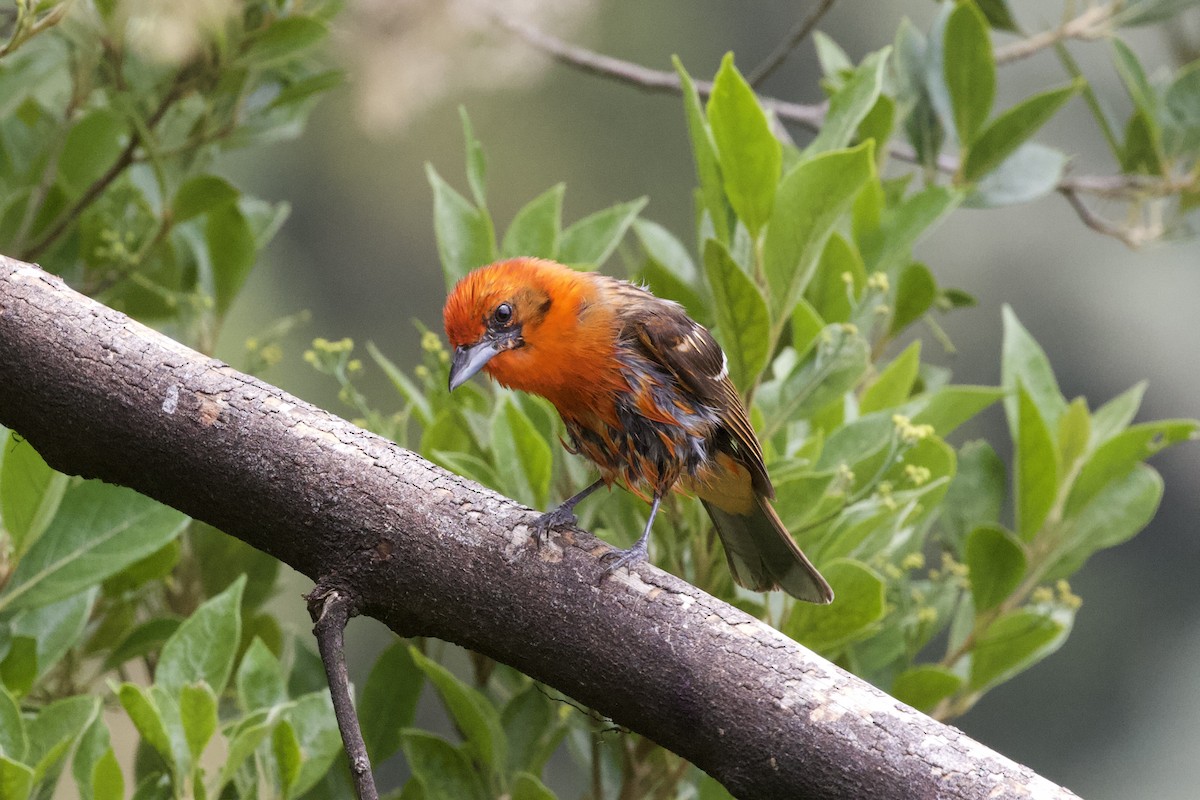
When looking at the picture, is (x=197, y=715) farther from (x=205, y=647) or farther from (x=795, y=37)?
(x=795, y=37)

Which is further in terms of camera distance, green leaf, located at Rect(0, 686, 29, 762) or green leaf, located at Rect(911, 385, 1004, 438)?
green leaf, located at Rect(911, 385, 1004, 438)

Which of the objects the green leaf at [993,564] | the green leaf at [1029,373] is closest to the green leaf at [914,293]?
the green leaf at [1029,373]

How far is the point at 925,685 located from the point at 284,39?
1.23 metres

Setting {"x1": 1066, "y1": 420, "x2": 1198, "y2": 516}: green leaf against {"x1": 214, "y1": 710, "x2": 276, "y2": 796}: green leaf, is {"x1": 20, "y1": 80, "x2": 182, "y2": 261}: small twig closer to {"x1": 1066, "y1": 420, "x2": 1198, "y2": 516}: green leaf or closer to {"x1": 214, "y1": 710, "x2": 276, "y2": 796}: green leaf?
{"x1": 214, "y1": 710, "x2": 276, "y2": 796}: green leaf

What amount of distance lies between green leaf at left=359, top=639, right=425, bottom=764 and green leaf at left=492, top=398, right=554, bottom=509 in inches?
10.6

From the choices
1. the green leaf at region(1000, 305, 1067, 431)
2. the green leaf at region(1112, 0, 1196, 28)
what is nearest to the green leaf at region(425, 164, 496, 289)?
the green leaf at region(1000, 305, 1067, 431)

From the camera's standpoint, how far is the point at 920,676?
4.55ft

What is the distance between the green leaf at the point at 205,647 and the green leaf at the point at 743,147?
2.28ft

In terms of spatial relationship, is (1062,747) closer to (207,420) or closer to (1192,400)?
(1192,400)

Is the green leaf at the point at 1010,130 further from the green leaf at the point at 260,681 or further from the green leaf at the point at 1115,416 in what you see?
the green leaf at the point at 260,681

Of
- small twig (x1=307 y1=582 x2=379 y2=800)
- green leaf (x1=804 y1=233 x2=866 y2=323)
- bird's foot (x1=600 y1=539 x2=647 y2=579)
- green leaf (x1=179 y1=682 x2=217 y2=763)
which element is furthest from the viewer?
green leaf (x1=804 y1=233 x2=866 y2=323)

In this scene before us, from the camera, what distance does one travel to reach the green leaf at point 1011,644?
58.1 inches

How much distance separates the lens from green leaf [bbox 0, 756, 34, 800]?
39.8 inches

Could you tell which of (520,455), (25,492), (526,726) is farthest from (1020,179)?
(25,492)
